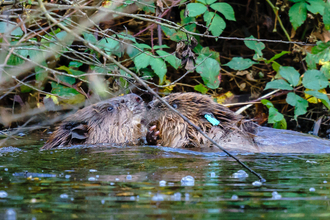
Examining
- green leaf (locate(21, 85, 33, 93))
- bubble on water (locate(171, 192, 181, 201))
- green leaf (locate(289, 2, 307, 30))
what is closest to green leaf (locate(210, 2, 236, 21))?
green leaf (locate(289, 2, 307, 30))

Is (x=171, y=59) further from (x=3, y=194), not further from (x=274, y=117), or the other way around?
(x=3, y=194)

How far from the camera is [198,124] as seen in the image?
5.02 metres

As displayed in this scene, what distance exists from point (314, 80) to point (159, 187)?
3.85 m

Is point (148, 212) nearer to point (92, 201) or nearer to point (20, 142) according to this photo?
point (92, 201)

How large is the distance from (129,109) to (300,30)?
3.62 meters

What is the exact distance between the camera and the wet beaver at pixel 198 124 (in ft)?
15.5

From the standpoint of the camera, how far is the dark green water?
204 cm

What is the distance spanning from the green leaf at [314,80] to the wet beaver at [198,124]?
124 centimetres

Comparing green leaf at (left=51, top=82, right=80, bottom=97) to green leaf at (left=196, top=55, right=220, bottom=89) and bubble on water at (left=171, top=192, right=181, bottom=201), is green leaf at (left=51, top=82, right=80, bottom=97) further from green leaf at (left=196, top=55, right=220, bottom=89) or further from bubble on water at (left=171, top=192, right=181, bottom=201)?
bubble on water at (left=171, top=192, right=181, bottom=201)

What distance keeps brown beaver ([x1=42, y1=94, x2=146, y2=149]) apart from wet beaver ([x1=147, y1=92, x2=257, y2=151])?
0.58 ft

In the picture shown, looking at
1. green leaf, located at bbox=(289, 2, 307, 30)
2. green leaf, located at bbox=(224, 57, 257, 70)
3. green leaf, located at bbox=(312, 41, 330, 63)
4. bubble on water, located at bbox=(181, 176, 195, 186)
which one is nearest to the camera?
bubble on water, located at bbox=(181, 176, 195, 186)

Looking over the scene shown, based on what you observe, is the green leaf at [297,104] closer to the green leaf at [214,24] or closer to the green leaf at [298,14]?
the green leaf at [298,14]

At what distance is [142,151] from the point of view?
431 centimetres

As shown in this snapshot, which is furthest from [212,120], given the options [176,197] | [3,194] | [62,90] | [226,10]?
[3,194]
